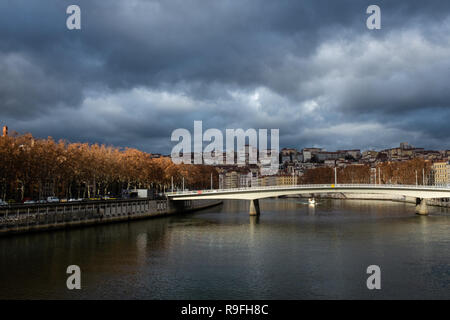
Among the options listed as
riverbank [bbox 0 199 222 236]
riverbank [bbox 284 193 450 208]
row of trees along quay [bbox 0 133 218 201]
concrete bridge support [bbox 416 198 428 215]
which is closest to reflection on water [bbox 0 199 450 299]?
riverbank [bbox 0 199 222 236]

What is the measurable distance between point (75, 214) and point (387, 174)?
107771mm

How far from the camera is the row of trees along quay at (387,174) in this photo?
118375 millimetres

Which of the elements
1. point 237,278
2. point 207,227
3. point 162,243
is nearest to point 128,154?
point 207,227

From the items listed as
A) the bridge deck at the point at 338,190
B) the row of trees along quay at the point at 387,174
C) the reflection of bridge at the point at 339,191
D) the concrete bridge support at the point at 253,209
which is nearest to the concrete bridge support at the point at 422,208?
the reflection of bridge at the point at 339,191

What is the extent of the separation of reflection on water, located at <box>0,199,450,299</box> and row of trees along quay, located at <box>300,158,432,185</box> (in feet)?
249

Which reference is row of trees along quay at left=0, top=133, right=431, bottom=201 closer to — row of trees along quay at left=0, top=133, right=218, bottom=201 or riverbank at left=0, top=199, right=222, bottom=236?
row of trees along quay at left=0, top=133, right=218, bottom=201

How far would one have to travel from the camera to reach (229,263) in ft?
93.4

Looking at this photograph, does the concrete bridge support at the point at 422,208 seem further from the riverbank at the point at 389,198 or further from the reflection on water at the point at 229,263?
the riverbank at the point at 389,198

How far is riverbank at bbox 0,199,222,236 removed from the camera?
130ft

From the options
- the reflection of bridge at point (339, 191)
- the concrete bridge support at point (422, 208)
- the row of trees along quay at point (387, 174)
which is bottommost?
the concrete bridge support at point (422, 208)

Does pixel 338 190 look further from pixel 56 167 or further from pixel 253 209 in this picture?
pixel 56 167

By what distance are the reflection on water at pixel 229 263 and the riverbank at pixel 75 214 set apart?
157 centimetres

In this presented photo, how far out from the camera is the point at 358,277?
945 inches
